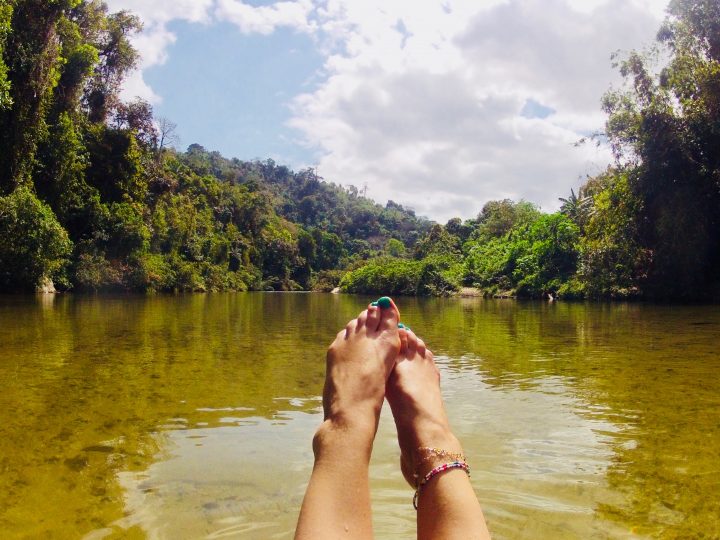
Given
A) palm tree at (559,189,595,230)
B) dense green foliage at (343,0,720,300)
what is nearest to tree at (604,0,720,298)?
dense green foliage at (343,0,720,300)

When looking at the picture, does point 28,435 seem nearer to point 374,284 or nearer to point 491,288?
point 491,288

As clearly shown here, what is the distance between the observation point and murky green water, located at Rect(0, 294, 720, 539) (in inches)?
54.3

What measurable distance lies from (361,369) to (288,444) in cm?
42

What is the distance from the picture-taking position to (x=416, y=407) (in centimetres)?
180

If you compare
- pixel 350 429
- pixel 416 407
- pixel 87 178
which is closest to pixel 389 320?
pixel 416 407

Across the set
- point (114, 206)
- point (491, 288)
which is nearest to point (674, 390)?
point (114, 206)

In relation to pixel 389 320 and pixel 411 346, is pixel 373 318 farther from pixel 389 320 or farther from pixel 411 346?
pixel 411 346

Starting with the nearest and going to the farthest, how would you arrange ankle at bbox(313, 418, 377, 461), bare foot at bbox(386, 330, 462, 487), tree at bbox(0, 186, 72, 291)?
1. ankle at bbox(313, 418, 377, 461)
2. bare foot at bbox(386, 330, 462, 487)
3. tree at bbox(0, 186, 72, 291)

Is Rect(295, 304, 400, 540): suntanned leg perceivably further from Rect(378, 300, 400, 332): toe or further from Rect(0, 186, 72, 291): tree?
Rect(0, 186, 72, 291): tree

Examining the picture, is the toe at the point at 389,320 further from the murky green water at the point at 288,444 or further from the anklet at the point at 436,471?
the anklet at the point at 436,471

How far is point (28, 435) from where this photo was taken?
204cm

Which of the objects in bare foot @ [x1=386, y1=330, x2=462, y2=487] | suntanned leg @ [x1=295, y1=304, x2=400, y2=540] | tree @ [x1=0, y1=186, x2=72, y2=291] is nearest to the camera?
suntanned leg @ [x1=295, y1=304, x2=400, y2=540]

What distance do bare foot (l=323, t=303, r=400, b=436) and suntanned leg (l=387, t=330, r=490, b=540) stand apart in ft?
0.24

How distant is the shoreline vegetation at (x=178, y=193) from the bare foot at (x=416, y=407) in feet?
36.3
